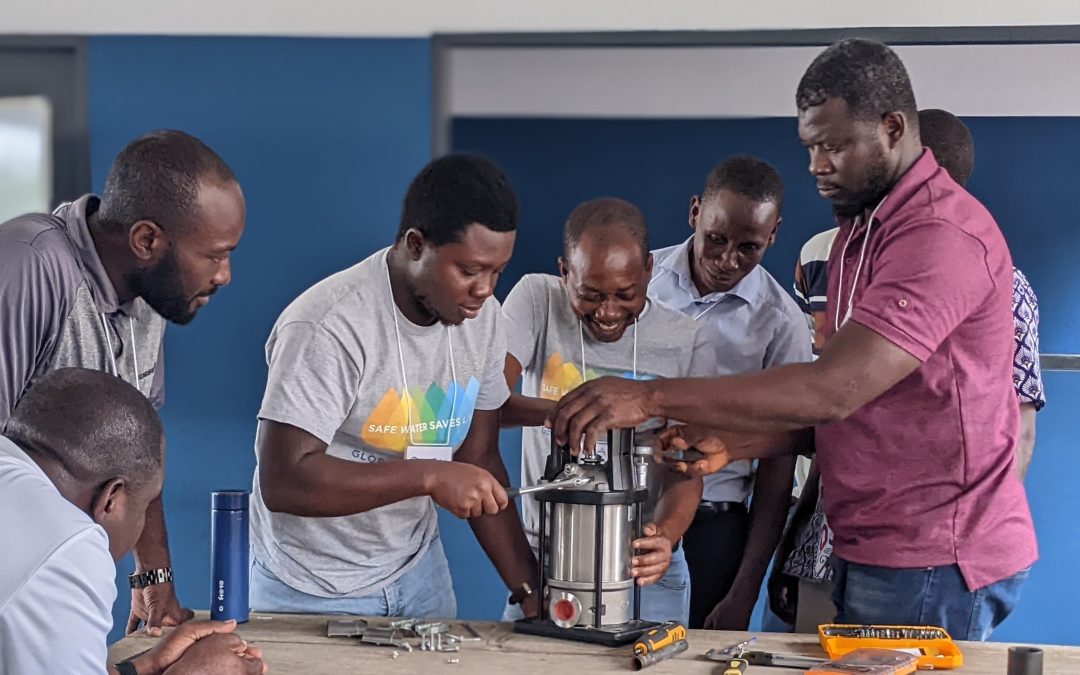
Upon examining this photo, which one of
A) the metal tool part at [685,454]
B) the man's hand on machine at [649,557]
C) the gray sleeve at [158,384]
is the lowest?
the man's hand on machine at [649,557]

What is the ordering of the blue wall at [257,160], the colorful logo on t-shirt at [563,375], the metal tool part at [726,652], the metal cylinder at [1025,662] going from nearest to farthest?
1. the metal cylinder at [1025,662]
2. the metal tool part at [726,652]
3. the colorful logo on t-shirt at [563,375]
4. the blue wall at [257,160]

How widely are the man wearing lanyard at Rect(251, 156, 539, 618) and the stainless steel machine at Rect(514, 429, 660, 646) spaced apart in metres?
0.12

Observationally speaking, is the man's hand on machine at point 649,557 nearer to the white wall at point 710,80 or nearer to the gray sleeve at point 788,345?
the gray sleeve at point 788,345

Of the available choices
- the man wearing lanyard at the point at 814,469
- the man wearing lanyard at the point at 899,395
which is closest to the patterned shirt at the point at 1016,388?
the man wearing lanyard at the point at 814,469

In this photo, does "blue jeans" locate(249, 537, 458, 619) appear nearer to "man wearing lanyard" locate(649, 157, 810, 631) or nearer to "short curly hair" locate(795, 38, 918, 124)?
"man wearing lanyard" locate(649, 157, 810, 631)

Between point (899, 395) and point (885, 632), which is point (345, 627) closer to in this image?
point (885, 632)

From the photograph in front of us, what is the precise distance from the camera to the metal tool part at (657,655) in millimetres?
1974

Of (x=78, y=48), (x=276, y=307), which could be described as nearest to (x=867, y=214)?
(x=276, y=307)

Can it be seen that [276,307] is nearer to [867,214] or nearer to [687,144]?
[687,144]

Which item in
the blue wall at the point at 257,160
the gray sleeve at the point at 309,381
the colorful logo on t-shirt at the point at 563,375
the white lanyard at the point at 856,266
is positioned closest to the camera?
the gray sleeve at the point at 309,381

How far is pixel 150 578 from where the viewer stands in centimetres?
227

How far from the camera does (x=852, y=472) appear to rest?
2213 mm

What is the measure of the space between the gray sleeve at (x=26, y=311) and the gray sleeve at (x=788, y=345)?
1.63 m

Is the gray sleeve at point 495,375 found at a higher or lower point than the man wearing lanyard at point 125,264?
lower
